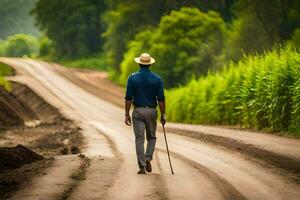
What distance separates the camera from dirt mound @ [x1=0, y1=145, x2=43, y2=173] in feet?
46.7

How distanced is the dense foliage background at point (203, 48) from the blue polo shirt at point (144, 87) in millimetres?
7597

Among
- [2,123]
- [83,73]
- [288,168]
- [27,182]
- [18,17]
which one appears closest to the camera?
[27,182]

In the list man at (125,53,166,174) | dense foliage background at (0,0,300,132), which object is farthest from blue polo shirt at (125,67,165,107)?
dense foliage background at (0,0,300,132)

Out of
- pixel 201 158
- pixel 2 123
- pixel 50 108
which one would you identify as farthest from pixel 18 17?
pixel 201 158

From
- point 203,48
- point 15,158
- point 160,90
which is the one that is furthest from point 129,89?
point 203,48

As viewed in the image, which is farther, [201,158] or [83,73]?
[83,73]

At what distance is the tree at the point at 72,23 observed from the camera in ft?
270

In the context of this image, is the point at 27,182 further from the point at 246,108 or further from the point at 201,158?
the point at 246,108

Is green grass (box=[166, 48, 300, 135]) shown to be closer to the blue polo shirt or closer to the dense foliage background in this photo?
the dense foliage background

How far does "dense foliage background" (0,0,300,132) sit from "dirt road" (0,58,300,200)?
2092 mm

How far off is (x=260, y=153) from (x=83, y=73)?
53.6 m

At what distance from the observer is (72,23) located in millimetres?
82562

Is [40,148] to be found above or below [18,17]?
below

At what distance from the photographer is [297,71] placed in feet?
67.9
